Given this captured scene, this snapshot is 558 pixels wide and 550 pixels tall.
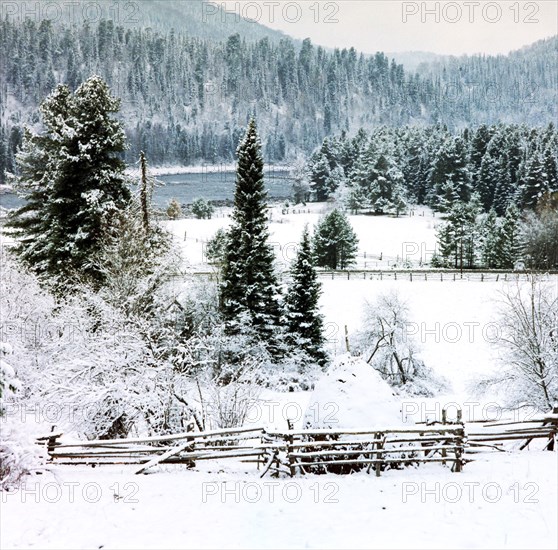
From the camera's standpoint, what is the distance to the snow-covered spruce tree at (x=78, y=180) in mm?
24406

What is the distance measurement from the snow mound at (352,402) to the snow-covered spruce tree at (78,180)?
609 inches

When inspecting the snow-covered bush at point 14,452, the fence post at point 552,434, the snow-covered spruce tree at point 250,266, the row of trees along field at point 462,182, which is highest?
the row of trees along field at point 462,182

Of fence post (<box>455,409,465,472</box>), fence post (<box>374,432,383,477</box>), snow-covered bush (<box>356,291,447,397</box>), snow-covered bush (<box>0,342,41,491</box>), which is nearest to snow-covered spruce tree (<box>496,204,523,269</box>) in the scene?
snow-covered bush (<box>356,291,447,397</box>)

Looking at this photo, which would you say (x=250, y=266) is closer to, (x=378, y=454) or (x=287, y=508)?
(x=378, y=454)

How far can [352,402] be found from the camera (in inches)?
494

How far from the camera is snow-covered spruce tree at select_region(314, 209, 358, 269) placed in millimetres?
59281

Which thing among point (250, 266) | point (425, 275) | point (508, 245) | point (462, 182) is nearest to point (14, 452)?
point (250, 266)

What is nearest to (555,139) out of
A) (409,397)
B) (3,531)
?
(409,397)

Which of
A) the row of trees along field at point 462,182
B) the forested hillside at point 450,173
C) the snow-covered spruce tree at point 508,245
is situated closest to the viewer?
the snow-covered spruce tree at point 508,245

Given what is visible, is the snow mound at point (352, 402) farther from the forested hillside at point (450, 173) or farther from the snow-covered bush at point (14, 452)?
the forested hillside at point (450, 173)

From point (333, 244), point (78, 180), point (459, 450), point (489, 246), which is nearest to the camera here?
point (459, 450)

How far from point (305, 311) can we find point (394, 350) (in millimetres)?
6441

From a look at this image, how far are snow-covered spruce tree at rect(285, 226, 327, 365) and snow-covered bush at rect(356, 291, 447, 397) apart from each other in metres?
3.40

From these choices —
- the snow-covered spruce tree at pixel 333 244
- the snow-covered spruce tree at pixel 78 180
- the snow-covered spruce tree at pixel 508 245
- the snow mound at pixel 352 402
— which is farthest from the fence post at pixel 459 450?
the snow-covered spruce tree at pixel 508 245
